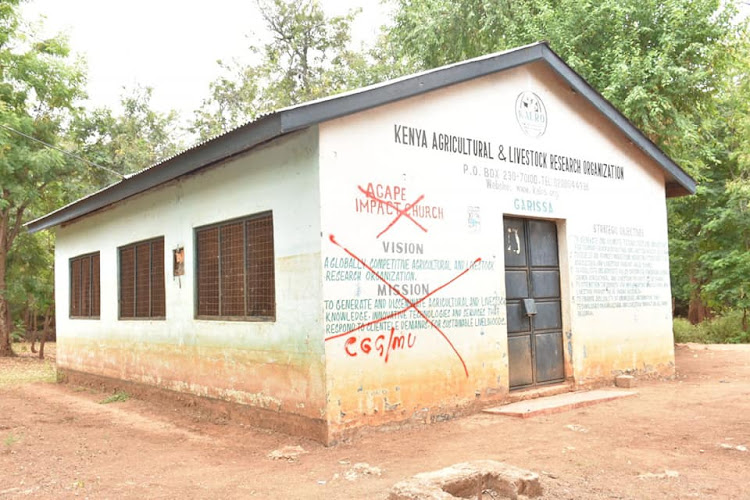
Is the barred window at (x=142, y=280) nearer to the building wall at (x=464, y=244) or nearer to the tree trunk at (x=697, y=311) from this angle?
the building wall at (x=464, y=244)

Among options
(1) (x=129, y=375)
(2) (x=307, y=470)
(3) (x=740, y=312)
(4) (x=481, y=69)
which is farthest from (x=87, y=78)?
(3) (x=740, y=312)

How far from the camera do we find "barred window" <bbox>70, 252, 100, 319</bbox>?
1253 centimetres

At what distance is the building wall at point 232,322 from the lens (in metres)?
6.80

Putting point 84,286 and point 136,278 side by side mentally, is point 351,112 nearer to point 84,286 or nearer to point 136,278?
point 136,278

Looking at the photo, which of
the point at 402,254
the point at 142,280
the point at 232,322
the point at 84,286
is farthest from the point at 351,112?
the point at 84,286

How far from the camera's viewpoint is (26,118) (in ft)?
59.5

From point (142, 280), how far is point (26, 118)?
10505mm

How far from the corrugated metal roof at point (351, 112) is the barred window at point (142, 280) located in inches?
36.2

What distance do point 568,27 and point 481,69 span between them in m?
8.14

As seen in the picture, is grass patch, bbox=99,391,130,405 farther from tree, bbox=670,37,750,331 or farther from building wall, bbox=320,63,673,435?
tree, bbox=670,37,750,331

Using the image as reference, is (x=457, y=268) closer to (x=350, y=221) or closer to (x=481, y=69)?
(x=350, y=221)

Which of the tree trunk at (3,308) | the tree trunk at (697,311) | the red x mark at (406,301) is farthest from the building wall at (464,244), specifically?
the tree trunk at (697,311)

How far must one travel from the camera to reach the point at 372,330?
6.94 meters

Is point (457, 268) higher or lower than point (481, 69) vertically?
lower
